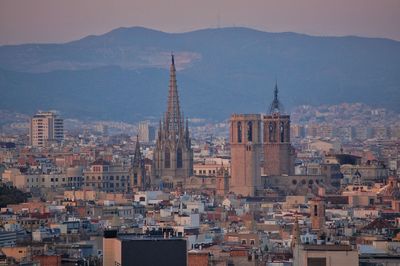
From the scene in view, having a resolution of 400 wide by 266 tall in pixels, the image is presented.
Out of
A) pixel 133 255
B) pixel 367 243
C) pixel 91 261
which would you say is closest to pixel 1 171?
pixel 367 243

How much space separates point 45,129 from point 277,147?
5723 cm

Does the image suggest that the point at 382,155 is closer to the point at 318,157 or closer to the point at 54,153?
the point at 318,157

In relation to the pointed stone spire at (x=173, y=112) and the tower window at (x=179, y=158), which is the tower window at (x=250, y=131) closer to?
the tower window at (x=179, y=158)

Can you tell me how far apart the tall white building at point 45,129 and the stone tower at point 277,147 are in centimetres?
5116

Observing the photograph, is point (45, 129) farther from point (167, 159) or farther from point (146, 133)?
point (167, 159)

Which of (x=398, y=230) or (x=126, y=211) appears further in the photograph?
(x=126, y=211)

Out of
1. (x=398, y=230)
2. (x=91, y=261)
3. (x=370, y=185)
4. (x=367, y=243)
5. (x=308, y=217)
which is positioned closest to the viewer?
(x=91, y=261)

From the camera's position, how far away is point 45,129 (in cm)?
17212

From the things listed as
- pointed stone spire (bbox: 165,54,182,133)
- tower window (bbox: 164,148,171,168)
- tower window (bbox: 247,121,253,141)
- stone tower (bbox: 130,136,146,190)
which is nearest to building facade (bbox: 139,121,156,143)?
pointed stone spire (bbox: 165,54,182,133)

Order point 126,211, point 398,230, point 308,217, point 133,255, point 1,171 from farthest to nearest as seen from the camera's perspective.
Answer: point 1,171, point 126,211, point 308,217, point 398,230, point 133,255

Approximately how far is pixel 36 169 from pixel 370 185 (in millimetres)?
19530

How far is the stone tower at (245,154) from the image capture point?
110 metres

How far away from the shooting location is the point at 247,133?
115812 millimetres

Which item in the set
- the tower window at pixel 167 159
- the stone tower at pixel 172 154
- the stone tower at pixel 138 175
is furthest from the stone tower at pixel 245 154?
the stone tower at pixel 138 175
